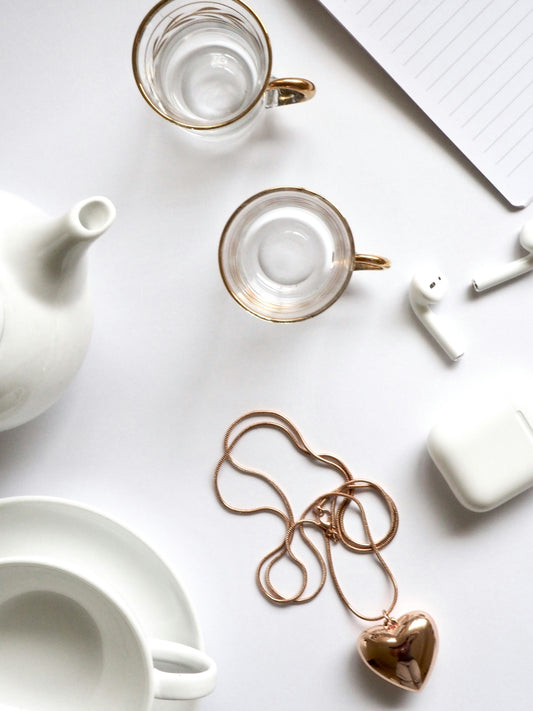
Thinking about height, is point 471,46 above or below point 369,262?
above

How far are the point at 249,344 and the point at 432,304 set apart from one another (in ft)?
0.62

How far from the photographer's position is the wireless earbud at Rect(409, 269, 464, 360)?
30.8 inches

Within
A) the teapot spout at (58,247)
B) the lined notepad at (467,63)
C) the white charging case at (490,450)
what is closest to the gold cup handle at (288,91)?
the lined notepad at (467,63)

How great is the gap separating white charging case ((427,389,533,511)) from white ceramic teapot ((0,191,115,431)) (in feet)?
1.21

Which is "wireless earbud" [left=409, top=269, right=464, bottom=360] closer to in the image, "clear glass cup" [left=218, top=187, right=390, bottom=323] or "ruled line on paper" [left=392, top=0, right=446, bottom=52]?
"clear glass cup" [left=218, top=187, right=390, bottom=323]

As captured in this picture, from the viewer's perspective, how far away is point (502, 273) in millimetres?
792

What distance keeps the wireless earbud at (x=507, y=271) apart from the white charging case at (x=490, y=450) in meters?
0.11

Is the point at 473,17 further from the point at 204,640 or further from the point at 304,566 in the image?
the point at 204,640

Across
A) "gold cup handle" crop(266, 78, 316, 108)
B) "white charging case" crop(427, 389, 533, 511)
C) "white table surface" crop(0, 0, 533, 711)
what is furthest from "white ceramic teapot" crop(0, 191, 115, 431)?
"white charging case" crop(427, 389, 533, 511)

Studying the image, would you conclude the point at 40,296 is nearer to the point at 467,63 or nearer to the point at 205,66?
the point at 205,66

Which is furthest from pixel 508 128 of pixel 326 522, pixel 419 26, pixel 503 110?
pixel 326 522

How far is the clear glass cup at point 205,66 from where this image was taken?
0.74m

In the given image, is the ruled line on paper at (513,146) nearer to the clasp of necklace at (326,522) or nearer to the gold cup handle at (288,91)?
the gold cup handle at (288,91)

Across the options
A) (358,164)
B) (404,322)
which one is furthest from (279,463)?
(358,164)
